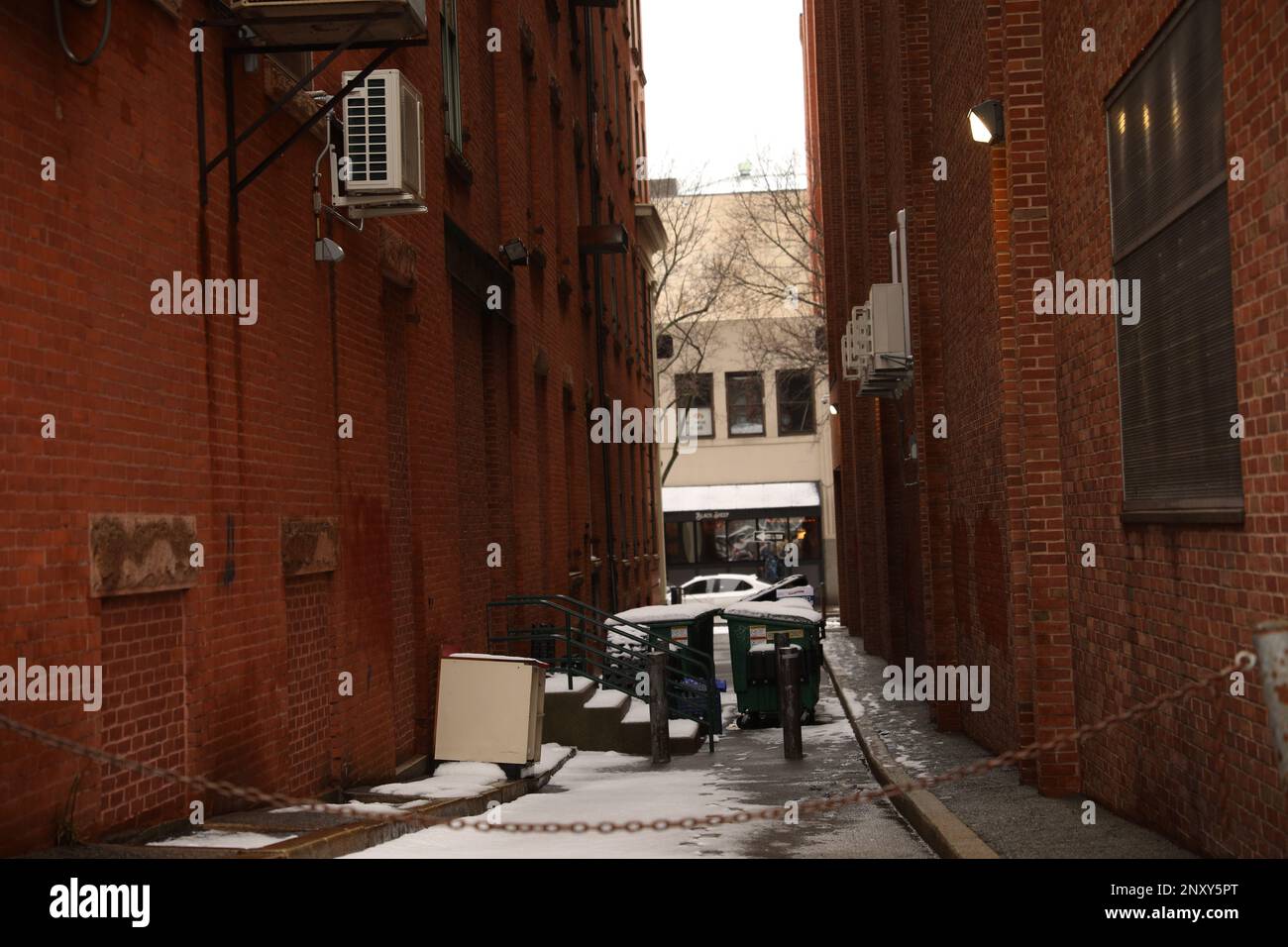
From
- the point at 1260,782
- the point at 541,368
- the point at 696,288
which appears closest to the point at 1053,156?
the point at 1260,782

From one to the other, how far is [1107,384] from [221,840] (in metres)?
5.53

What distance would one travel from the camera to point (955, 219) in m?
14.0

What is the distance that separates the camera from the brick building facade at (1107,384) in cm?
639

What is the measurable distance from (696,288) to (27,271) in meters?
49.0

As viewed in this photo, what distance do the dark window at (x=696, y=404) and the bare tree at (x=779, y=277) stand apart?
1.94 m

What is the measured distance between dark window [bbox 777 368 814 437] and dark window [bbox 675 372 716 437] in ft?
7.82

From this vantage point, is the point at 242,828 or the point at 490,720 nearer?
the point at 242,828

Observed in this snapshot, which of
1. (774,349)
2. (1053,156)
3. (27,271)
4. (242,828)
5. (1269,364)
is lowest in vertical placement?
(242,828)

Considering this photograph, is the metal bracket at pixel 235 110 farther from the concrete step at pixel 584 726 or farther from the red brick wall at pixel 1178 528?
the concrete step at pixel 584 726

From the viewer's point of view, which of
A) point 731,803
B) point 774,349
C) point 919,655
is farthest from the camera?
point 774,349
